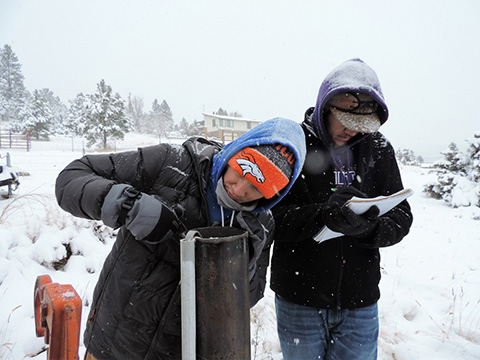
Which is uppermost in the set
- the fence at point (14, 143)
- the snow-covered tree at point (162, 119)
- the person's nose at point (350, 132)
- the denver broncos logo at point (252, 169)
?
the snow-covered tree at point (162, 119)

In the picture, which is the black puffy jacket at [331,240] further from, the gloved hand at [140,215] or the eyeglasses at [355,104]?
the gloved hand at [140,215]

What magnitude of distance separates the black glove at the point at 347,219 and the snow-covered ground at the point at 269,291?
6.65 ft

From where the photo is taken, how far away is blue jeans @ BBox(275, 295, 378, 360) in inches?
64.1

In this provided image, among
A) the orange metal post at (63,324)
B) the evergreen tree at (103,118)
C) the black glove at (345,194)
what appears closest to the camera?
the orange metal post at (63,324)

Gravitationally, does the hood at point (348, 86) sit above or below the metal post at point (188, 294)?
above

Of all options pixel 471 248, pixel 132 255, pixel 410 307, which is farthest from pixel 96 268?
pixel 471 248

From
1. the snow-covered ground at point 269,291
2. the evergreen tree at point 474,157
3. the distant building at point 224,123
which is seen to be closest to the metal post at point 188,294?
the snow-covered ground at point 269,291

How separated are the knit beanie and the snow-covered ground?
7.41 feet

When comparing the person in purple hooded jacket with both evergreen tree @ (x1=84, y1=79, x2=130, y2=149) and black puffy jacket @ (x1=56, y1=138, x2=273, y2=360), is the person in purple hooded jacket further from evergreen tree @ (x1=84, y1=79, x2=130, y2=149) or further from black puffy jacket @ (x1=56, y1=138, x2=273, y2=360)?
evergreen tree @ (x1=84, y1=79, x2=130, y2=149)

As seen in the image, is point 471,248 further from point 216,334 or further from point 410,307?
point 216,334

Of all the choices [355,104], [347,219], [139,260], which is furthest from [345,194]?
[139,260]

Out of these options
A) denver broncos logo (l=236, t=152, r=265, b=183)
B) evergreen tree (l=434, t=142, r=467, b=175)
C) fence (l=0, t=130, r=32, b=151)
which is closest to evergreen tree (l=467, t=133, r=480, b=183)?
evergreen tree (l=434, t=142, r=467, b=175)

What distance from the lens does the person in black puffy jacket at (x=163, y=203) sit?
124 centimetres

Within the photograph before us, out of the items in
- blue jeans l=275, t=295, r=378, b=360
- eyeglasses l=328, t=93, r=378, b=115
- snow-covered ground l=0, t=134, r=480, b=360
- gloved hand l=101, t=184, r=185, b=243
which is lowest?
snow-covered ground l=0, t=134, r=480, b=360
